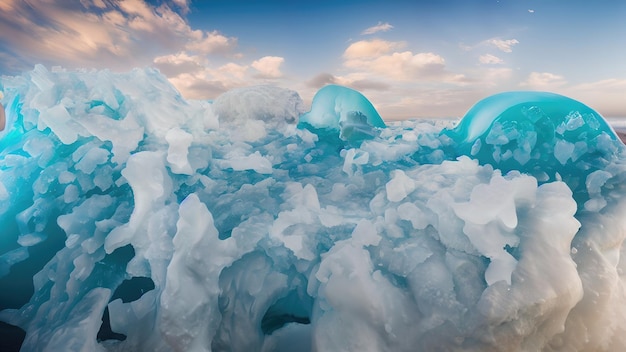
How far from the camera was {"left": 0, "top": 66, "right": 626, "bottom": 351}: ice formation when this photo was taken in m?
2.00

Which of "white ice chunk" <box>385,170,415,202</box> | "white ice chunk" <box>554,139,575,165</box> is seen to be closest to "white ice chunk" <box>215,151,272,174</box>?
"white ice chunk" <box>385,170,415,202</box>

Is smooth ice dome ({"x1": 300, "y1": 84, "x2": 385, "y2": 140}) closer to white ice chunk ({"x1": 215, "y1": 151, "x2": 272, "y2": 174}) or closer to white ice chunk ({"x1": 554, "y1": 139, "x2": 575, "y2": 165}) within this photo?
white ice chunk ({"x1": 215, "y1": 151, "x2": 272, "y2": 174})

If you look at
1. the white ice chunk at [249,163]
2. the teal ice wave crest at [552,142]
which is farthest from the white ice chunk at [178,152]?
the teal ice wave crest at [552,142]

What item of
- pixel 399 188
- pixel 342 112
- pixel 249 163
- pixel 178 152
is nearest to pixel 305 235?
pixel 399 188

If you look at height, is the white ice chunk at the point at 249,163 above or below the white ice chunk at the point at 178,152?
below

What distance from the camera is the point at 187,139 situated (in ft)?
9.67

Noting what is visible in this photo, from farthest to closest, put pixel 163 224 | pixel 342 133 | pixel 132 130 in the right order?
pixel 342 133 → pixel 132 130 → pixel 163 224

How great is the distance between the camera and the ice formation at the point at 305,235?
2.00 meters

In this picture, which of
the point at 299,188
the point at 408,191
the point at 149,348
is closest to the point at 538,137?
the point at 408,191

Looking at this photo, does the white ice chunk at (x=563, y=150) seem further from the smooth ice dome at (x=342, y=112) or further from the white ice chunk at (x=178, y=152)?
the white ice chunk at (x=178, y=152)

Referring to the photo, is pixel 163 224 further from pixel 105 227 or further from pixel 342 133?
pixel 342 133

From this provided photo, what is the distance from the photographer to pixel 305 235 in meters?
2.41

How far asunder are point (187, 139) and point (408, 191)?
6.63ft

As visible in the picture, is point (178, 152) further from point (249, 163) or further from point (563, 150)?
point (563, 150)
